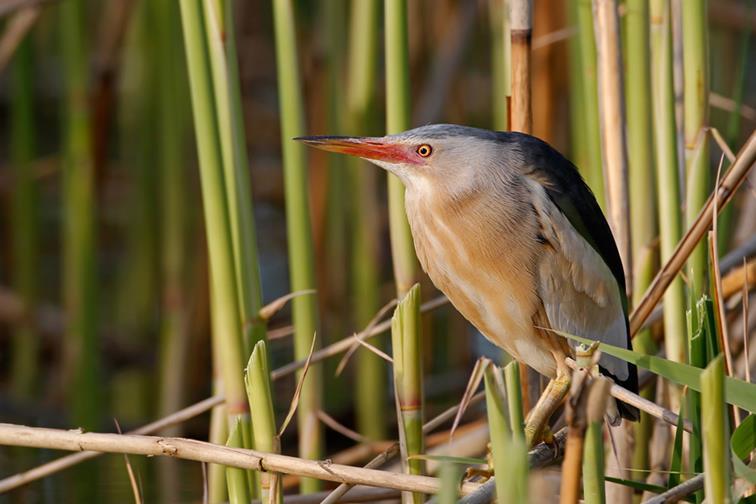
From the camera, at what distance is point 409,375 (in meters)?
1.31

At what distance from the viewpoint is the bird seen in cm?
155

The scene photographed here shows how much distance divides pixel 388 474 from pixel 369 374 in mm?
1480

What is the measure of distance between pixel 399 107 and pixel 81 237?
1228mm

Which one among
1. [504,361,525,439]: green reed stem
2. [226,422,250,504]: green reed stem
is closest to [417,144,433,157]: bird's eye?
[226,422,250,504]: green reed stem

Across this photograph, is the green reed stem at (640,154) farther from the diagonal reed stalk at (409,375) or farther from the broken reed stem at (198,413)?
the diagonal reed stalk at (409,375)

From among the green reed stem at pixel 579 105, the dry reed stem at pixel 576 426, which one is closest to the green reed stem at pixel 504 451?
the dry reed stem at pixel 576 426

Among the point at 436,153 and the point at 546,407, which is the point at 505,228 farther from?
the point at 546,407

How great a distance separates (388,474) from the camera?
1125mm

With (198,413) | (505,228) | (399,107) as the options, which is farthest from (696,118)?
(198,413)

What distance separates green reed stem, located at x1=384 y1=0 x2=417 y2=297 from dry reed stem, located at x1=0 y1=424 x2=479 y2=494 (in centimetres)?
54

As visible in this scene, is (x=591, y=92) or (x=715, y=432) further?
(x=591, y=92)

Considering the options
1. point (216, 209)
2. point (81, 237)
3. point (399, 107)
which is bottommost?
point (81, 237)

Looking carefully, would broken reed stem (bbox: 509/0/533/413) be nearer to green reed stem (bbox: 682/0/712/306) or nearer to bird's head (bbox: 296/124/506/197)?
bird's head (bbox: 296/124/506/197)

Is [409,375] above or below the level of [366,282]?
above
